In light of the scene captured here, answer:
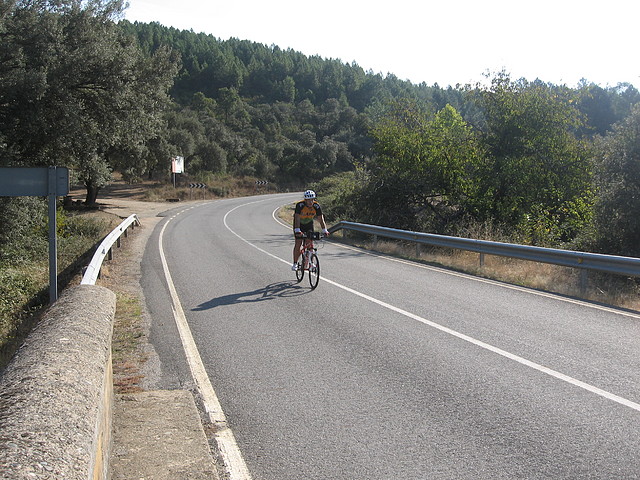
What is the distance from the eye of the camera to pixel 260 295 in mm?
10539

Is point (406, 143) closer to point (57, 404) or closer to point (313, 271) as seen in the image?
point (313, 271)

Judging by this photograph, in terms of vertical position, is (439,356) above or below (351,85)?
below

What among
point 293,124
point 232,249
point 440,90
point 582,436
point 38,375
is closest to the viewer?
point 38,375

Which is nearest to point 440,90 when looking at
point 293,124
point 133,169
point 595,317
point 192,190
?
point 293,124

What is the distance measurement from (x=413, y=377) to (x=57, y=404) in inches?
146

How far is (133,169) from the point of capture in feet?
143

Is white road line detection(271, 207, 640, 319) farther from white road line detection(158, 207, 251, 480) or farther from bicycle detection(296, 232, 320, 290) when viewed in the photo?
white road line detection(158, 207, 251, 480)

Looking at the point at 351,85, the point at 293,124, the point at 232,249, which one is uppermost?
the point at 351,85

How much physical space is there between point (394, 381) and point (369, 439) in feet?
4.62

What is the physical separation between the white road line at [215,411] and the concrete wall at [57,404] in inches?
34.3

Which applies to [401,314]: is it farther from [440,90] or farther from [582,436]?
[440,90]

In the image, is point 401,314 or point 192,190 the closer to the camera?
point 401,314

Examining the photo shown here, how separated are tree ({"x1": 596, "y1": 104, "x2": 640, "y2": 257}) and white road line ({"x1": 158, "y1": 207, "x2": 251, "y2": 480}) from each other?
37.7 ft

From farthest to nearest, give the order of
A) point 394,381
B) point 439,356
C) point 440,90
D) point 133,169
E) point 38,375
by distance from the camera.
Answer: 1. point 440,90
2. point 133,169
3. point 439,356
4. point 394,381
5. point 38,375
